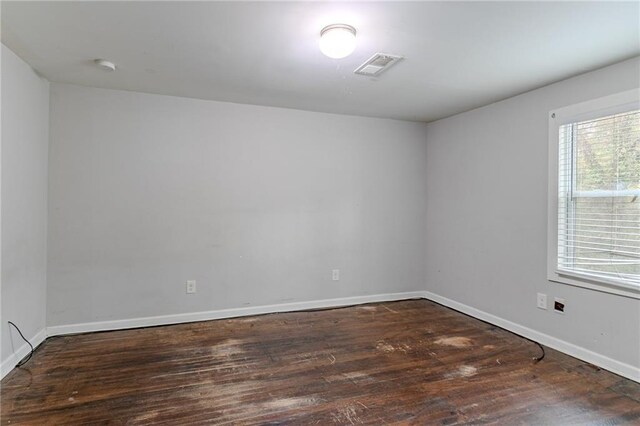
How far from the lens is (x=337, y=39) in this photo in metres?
2.04

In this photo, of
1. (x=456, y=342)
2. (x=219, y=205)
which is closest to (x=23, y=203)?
(x=219, y=205)

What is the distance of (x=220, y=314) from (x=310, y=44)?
2.74 meters

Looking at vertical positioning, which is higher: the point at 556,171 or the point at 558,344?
the point at 556,171

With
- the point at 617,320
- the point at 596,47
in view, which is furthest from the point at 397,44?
the point at 617,320

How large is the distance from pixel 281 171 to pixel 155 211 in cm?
135

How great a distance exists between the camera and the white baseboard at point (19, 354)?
93.4 inches

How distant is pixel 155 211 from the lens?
11.3ft

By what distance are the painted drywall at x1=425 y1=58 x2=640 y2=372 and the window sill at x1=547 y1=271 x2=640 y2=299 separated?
0.04 meters

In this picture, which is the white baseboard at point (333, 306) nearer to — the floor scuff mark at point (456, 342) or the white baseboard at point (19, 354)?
the white baseboard at point (19, 354)

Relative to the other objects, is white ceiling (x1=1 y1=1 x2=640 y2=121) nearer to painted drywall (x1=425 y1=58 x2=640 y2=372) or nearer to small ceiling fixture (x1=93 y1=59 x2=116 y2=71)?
small ceiling fixture (x1=93 y1=59 x2=116 y2=71)

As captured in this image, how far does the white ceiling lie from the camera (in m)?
1.89

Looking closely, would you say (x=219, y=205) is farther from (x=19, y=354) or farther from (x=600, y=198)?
(x=600, y=198)

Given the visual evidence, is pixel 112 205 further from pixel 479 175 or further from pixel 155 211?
pixel 479 175

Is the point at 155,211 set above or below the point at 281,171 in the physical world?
below
